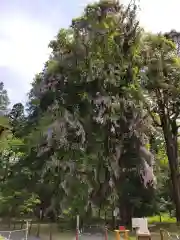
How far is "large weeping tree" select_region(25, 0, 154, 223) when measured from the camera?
Result: 1850cm

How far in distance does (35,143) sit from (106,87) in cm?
565

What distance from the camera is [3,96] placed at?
1713 inches

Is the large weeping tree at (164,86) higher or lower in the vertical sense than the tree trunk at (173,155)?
higher

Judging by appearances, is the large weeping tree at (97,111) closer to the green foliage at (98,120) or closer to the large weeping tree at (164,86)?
the green foliage at (98,120)

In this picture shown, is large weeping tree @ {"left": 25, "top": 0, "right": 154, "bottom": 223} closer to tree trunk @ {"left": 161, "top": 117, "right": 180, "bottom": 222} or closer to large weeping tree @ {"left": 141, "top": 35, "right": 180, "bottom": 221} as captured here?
large weeping tree @ {"left": 141, "top": 35, "right": 180, "bottom": 221}

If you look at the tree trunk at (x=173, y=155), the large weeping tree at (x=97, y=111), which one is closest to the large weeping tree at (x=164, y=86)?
the tree trunk at (x=173, y=155)

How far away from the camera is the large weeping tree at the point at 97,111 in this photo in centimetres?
1850

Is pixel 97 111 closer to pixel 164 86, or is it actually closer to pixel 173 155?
pixel 164 86

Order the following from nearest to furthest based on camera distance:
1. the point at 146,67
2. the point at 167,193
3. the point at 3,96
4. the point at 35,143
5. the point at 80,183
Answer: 1. the point at 80,183
2. the point at 35,143
3. the point at 146,67
4. the point at 167,193
5. the point at 3,96

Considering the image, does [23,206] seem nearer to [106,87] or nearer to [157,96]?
[106,87]

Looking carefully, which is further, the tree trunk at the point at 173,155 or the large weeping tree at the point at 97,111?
the tree trunk at the point at 173,155

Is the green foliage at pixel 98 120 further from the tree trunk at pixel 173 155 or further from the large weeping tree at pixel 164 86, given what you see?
the tree trunk at pixel 173 155

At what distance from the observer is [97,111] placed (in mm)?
19516

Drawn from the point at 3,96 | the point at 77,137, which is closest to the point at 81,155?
the point at 77,137
